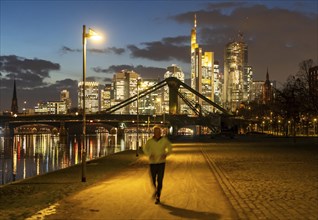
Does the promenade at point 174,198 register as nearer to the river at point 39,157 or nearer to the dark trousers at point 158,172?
the dark trousers at point 158,172

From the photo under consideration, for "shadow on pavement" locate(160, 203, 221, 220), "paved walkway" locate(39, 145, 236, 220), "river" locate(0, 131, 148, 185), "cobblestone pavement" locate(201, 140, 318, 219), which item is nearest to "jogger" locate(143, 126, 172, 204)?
"paved walkway" locate(39, 145, 236, 220)

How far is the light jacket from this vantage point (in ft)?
48.3

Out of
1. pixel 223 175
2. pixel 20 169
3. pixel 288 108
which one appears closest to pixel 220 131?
pixel 288 108

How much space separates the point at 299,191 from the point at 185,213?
5451 millimetres

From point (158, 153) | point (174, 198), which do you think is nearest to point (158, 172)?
point (158, 153)

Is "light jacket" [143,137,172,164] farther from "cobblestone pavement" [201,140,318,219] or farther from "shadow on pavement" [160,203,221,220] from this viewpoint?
"cobblestone pavement" [201,140,318,219]

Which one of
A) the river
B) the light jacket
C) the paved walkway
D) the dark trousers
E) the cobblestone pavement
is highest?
the light jacket

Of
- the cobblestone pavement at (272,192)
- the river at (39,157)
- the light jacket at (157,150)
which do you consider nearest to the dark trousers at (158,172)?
the light jacket at (157,150)

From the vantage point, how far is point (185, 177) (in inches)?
883

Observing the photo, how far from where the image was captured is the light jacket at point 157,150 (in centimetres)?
1472

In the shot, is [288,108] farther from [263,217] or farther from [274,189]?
[263,217]

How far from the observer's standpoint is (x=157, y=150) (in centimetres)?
1471

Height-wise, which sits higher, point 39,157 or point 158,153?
point 158,153

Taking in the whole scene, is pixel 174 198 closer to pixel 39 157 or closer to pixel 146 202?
pixel 146 202
